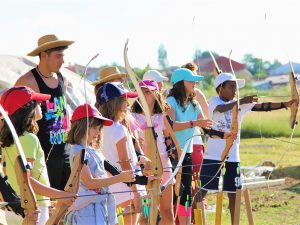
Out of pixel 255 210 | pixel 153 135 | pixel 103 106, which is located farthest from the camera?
pixel 255 210

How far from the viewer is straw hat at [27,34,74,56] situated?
26.2 feet

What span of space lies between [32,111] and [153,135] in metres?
0.87

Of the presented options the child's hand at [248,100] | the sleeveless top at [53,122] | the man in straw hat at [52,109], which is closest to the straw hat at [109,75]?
the man in straw hat at [52,109]

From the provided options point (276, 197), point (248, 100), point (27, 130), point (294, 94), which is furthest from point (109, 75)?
point (276, 197)

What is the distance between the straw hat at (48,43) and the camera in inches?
314

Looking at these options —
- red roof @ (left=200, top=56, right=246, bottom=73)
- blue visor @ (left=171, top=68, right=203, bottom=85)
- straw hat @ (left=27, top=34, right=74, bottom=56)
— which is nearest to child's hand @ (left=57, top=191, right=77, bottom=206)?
straw hat @ (left=27, top=34, right=74, bottom=56)

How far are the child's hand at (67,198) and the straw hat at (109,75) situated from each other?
2.61 meters

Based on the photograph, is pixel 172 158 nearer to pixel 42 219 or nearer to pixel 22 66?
pixel 42 219

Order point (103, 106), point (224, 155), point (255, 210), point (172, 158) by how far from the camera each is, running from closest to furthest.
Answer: point (103, 106), point (224, 155), point (172, 158), point (255, 210)

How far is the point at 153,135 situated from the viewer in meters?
6.62

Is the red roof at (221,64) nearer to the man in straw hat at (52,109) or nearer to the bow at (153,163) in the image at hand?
the man in straw hat at (52,109)

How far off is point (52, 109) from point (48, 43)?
59 cm

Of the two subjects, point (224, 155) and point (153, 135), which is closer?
point (153, 135)

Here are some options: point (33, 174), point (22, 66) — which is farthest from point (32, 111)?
point (22, 66)
